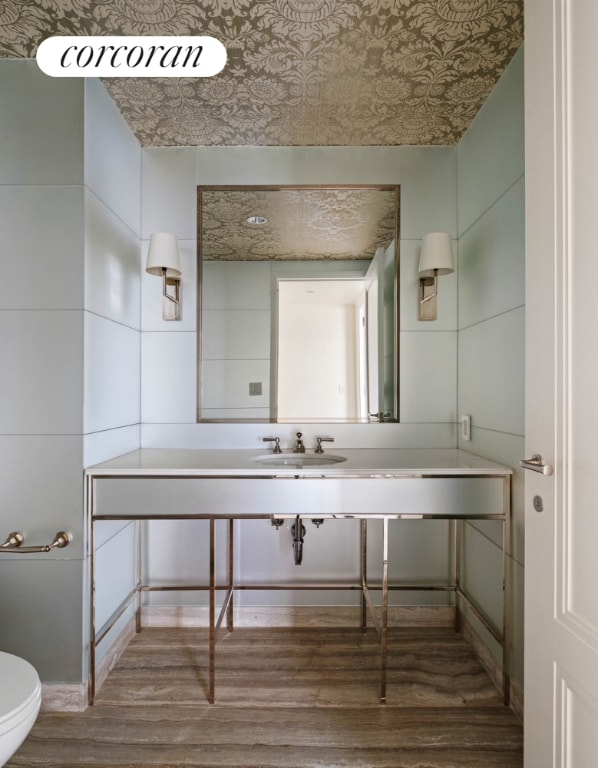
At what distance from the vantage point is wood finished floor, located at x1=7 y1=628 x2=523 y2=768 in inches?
50.3

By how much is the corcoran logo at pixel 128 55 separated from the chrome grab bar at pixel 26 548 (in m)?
1.49

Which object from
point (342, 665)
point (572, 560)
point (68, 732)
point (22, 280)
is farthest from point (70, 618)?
point (572, 560)

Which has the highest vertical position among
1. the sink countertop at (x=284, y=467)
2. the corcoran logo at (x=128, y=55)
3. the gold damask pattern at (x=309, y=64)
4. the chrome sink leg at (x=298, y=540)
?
the gold damask pattern at (x=309, y=64)

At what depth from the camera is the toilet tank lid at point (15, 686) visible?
0.96 metres

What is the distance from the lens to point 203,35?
4.51ft

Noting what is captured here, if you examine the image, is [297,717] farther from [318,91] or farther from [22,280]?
[318,91]

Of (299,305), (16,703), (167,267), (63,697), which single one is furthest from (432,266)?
(63,697)

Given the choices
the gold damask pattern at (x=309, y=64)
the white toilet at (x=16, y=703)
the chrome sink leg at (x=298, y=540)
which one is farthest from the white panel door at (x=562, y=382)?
the white toilet at (x=16, y=703)

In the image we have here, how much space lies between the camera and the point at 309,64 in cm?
146

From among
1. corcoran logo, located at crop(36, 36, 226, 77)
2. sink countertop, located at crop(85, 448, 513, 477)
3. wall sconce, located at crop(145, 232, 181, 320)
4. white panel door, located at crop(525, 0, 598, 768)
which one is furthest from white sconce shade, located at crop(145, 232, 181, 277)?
white panel door, located at crop(525, 0, 598, 768)

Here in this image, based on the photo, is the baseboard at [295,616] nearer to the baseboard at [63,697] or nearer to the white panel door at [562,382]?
the baseboard at [63,697]

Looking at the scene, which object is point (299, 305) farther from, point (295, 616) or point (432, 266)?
point (295, 616)

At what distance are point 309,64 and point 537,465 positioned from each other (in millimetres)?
1472

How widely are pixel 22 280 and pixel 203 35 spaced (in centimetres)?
100
